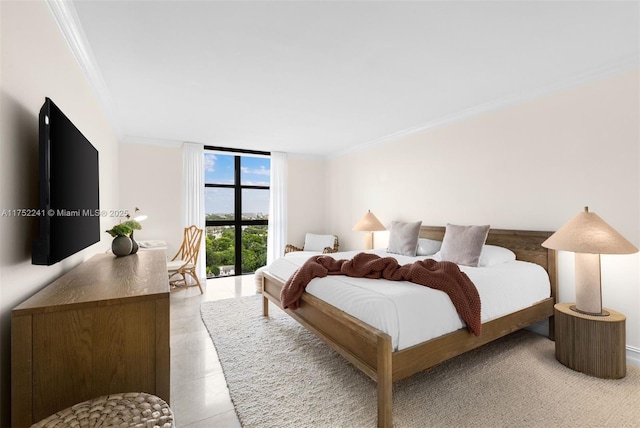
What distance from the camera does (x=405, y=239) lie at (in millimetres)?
3852

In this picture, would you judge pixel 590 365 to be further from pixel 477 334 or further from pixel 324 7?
pixel 324 7

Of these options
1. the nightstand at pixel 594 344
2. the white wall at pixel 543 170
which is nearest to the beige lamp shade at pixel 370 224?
the white wall at pixel 543 170

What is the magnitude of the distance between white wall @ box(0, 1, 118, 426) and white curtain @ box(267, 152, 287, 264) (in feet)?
Answer: 12.7

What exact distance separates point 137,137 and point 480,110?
4.91 metres

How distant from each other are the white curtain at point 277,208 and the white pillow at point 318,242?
1.61 feet

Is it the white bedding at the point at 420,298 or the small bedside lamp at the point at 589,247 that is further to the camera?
the small bedside lamp at the point at 589,247

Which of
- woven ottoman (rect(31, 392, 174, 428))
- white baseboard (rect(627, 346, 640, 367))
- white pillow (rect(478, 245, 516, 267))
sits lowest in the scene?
white baseboard (rect(627, 346, 640, 367))

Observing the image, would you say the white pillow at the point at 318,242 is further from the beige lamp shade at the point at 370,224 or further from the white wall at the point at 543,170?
the white wall at the point at 543,170

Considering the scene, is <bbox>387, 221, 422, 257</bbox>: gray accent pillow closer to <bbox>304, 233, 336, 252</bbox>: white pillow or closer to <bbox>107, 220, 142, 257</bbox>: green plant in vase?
<bbox>304, 233, 336, 252</bbox>: white pillow

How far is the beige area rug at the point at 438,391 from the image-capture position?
1743 millimetres

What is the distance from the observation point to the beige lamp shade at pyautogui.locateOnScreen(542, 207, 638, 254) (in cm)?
213

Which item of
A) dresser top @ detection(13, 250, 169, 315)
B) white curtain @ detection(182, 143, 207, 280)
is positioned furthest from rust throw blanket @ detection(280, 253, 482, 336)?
white curtain @ detection(182, 143, 207, 280)

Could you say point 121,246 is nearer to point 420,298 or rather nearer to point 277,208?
point 420,298

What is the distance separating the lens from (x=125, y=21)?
6.24ft
